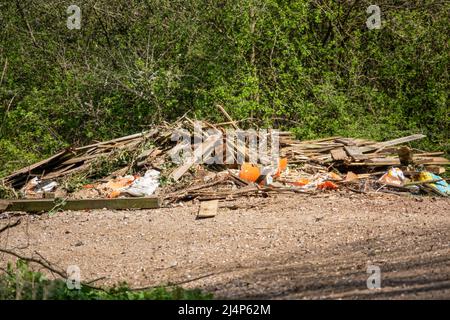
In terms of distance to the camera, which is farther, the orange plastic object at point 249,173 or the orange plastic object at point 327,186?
the orange plastic object at point 249,173

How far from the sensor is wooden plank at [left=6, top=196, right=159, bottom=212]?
1052 cm

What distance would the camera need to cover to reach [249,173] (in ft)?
36.8

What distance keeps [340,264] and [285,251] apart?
3.48ft

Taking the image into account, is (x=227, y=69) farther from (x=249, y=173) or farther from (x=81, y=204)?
(x=81, y=204)

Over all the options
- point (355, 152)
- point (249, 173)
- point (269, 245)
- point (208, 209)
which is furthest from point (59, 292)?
point (355, 152)

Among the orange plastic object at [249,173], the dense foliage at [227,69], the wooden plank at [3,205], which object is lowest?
the wooden plank at [3,205]

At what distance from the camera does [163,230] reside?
9203 millimetres

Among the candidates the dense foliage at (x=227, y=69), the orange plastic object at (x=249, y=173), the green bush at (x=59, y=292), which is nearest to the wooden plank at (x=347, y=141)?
the orange plastic object at (x=249, y=173)

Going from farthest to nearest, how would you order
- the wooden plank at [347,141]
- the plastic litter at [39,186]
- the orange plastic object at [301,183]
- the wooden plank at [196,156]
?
the wooden plank at [347,141]
the plastic litter at [39,186]
the wooden plank at [196,156]
the orange plastic object at [301,183]

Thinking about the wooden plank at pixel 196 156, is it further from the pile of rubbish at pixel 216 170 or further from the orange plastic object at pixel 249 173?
the orange plastic object at pixel 249 173

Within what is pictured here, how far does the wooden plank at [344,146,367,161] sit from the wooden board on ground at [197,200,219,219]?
2.64 metres

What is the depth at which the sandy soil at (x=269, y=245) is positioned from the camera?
6.15 metres

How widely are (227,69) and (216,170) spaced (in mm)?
5135

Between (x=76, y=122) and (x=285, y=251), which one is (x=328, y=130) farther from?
(x=285, y=251)
